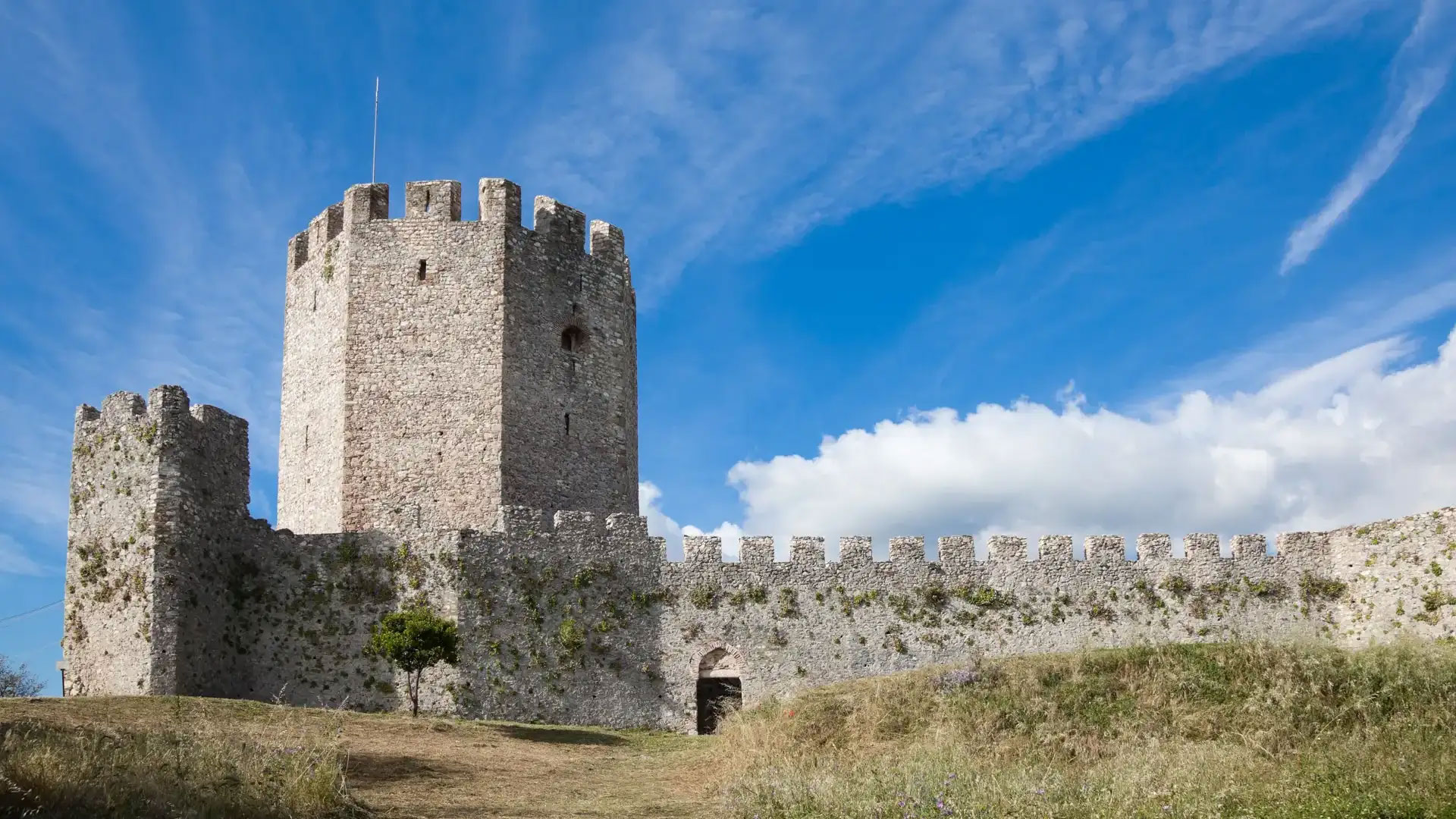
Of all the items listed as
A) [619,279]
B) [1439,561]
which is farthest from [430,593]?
[1439,561]

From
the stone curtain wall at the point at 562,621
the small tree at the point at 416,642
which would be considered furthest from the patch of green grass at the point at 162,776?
the stone curtain wall at the point at 562,621

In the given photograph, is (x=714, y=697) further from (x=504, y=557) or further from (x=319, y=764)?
(x=319, y=764)

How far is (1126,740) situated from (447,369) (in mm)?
17078

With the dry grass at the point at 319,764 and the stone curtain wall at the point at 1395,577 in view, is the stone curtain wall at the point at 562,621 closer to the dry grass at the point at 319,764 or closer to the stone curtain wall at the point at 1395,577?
the dry grass at the point at 319,764

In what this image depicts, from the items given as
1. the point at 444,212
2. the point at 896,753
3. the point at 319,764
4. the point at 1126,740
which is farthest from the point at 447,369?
the point at 1126,740

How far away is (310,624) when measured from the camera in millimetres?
23219

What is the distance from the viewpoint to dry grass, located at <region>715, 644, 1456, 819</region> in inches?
456

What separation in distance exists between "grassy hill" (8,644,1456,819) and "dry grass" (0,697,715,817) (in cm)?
4

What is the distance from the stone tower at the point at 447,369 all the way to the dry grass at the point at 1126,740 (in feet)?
32.6

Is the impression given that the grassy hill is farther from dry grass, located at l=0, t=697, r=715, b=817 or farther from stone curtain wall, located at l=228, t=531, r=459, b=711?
stone curtain wall, located at l=228, t=531, r=459, b=711

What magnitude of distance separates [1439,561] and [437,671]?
1946cm

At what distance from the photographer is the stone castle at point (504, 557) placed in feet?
71.6

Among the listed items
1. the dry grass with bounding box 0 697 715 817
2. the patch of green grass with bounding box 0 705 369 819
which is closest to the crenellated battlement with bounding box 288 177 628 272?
the dry grass with bounding box 0 697 715 817

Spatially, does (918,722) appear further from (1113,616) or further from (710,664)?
(1113,616)
